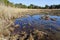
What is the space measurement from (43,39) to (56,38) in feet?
2.00

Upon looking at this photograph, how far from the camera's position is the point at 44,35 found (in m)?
7.11

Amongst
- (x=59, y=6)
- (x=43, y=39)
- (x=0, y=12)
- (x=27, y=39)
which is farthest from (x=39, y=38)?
(x=59, y=6)

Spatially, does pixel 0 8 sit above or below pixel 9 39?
above

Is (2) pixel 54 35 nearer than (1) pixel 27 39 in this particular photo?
No

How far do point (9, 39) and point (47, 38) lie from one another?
1.75 meters

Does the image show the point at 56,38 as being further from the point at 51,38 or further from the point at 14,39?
the point at 14,39

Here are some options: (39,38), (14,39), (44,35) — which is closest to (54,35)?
(44,35)

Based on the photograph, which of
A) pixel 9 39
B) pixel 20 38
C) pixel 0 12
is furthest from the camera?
pixel 0 12

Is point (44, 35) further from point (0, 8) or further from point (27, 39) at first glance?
point (0, 8)

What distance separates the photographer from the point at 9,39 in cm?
589

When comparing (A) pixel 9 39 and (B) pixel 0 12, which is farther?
(B) pixel 0 12

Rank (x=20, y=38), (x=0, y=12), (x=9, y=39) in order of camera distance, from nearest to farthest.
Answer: (x=9, y=39) → (x=20, y=38) → (x=0, y=12)

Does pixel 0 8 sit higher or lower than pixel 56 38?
higher

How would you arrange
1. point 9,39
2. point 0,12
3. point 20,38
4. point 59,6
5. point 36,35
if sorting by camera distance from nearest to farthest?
1. point 9,39
2. point 20,38
3. point 36,35
4. point 0,12
5. point 59,6
